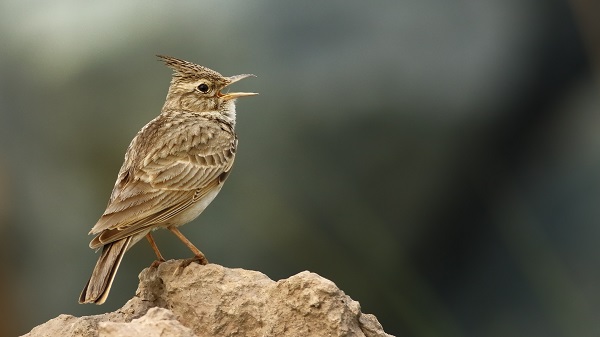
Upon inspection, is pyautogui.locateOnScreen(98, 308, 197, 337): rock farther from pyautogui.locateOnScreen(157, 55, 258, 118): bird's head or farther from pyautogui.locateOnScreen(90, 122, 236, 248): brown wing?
pyautogui.locateOnScreen(157, 55, 258, 118): bird's head

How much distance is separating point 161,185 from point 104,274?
2.57ft

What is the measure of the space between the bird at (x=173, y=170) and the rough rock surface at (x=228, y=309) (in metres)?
0.16

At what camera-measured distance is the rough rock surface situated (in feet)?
15.7

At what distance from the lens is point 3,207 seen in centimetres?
995

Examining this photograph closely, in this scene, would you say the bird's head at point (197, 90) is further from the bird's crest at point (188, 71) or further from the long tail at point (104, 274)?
the long tail at point (104, 274)

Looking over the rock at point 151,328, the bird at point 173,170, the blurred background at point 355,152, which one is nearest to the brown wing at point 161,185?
the bird at point 173,170

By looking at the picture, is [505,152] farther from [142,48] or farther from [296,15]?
[142,48]

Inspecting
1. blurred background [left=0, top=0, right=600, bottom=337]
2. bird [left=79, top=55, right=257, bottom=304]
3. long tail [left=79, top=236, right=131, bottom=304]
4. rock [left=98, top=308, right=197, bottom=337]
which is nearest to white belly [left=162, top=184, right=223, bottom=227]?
bird [left=79, top=55, right=257, bottom=304]

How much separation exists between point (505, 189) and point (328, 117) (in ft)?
5.01

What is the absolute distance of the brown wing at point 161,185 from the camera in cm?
567

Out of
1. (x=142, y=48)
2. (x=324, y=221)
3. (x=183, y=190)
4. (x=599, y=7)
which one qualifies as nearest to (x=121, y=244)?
(x=183, y=190)

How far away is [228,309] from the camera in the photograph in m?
5.10

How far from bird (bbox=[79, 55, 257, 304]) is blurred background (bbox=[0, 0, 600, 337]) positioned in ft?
7.87

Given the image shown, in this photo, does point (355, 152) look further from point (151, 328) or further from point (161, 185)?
point (151, 328)
